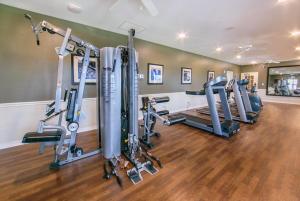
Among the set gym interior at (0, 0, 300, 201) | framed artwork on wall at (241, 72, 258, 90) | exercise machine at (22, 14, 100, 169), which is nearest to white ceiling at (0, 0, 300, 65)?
gym interior at (0, 0, 300, 201)

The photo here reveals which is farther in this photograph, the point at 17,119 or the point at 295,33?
the point at 295,33

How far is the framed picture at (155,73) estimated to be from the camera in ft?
15.8

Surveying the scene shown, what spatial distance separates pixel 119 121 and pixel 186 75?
14.7 feet

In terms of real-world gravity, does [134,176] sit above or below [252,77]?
below

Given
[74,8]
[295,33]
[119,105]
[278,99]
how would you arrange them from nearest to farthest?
[119,105] < [74,8] < [295,33] < [278,99]

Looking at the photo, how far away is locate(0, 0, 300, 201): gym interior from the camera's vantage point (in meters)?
1.80

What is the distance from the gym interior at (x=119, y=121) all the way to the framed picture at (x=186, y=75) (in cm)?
185

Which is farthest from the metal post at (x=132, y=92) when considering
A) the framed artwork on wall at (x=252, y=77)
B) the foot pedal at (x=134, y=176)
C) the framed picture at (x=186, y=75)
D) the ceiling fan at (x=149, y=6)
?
the framed artwork on wall at (x=252, y=77)

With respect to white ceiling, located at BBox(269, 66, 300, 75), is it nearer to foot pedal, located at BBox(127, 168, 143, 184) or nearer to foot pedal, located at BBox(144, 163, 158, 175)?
foot pedal, located at BBox(144, 163, 158, 175)

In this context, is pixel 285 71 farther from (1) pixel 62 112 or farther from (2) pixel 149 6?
(1) pixel 62 112

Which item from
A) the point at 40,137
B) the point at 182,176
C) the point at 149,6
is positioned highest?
the point at 149,6

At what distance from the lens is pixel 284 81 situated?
8.77 meters

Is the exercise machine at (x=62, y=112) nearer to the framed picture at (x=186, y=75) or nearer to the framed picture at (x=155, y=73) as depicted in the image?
the framed picture at (x=155, y=73)

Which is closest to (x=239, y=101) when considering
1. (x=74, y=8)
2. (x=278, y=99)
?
(x=74, y=8)
